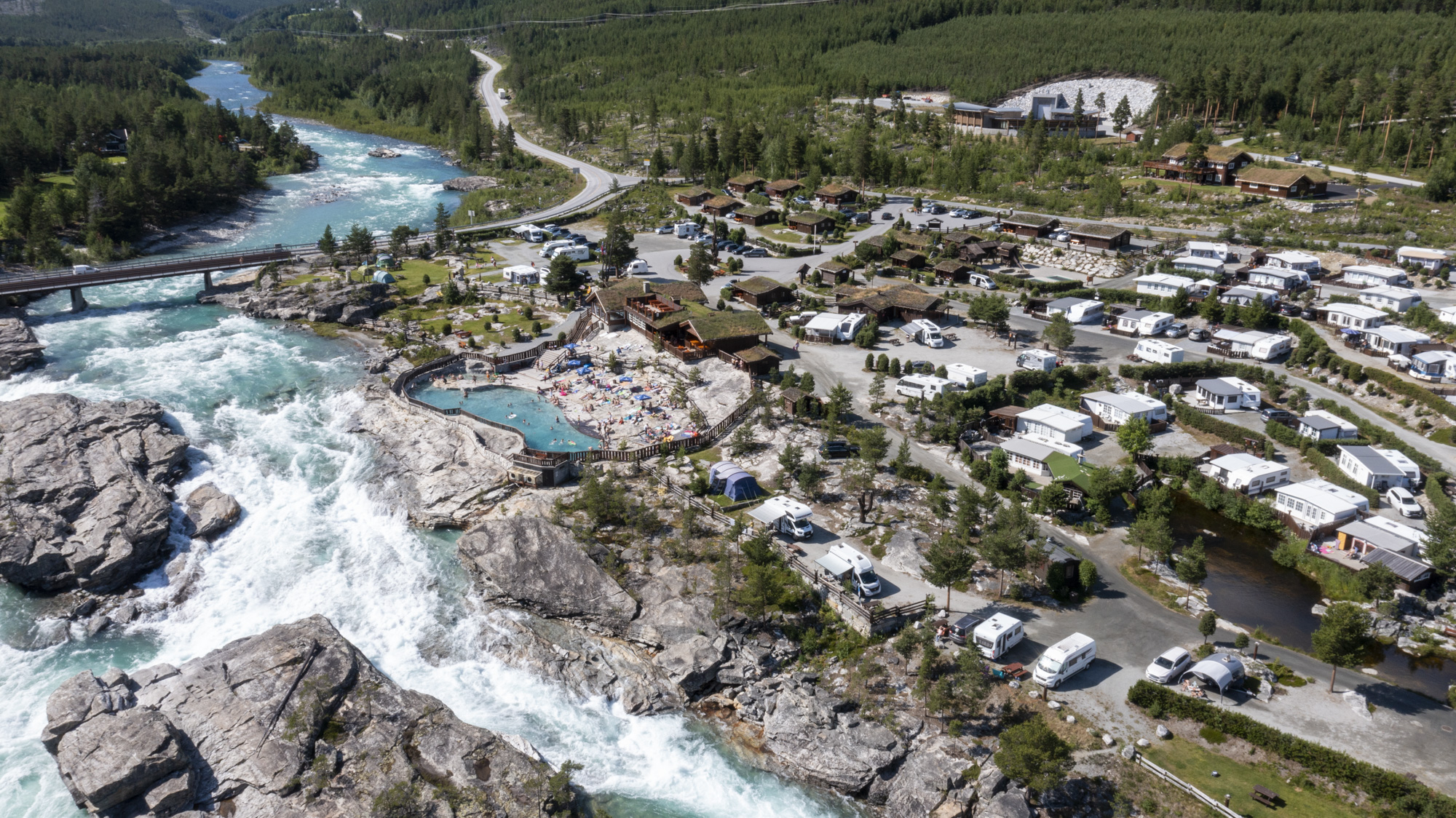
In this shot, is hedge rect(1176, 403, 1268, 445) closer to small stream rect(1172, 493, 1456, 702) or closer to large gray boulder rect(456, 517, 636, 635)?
small stream rect(1172, 493, 1456, 702)

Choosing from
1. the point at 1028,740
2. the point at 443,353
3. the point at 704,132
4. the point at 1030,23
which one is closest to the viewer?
the point at 1028,740

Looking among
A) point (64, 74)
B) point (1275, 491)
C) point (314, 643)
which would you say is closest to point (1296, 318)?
point (1275, 491)

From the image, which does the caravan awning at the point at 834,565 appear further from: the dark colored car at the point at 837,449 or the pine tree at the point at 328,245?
the pine tree at the point at 328,245

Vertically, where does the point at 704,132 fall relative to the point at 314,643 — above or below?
above

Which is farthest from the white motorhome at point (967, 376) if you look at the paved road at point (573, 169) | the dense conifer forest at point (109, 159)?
the dense conifer forest at point (109, 159)

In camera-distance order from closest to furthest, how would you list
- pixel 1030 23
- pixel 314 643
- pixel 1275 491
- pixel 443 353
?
pixel 314 643 < pixel 1275 491 < pixel 443 353 < pixel 1030 23

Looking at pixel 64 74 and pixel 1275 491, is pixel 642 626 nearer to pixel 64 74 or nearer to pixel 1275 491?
pixel 1275 491

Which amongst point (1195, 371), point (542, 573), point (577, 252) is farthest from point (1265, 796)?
point (577, 252)

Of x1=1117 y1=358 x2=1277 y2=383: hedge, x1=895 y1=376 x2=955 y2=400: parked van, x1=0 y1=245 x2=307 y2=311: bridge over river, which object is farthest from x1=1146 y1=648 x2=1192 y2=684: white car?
x1=0 y1=245 x2=307 y2=311: bridge over river
